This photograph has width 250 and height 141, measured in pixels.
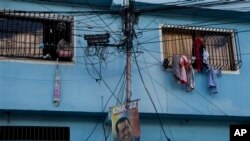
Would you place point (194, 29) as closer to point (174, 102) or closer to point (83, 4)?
point (174, 102)

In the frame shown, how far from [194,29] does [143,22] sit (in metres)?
A: 1.30

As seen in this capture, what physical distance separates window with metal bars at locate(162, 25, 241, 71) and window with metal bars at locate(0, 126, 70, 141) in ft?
9.46

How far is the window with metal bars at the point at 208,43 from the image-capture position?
10.8 m

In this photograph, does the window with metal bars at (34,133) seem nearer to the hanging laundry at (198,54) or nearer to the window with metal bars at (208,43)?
the window with metal bars at (208,43)

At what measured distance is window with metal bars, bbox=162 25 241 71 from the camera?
10.8 metres

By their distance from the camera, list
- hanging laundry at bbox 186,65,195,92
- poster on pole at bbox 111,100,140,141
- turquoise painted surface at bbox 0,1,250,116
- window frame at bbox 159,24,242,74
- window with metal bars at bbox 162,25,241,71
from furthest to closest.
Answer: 1. window with metal bars at bbox 162,25,241,71
2. window frame at bbox 159,24,242,74
3. hanging laundry at bbox 186,65,195,92
4. turquoise painted surface at bbox 0,1,250,116
5. poster on pole at bbox 111,100,140,141

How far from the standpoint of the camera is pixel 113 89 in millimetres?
9906

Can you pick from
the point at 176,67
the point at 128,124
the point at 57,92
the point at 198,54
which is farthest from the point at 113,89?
the point at 198,54

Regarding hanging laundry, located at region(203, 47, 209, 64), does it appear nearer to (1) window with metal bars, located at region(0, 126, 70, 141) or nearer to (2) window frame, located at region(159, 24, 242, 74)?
(2) window frame, located at region(159, 24, 242, 74)

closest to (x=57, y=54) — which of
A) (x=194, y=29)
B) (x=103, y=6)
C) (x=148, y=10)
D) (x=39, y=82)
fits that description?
(x=39, y=82)

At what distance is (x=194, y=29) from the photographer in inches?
432

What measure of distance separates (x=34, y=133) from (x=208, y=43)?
15.0 ft

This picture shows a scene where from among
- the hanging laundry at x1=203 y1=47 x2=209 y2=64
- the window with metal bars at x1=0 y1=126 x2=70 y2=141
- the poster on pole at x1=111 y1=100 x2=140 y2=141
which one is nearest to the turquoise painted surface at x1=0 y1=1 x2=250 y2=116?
the hanging laundry at x1=203 y1=47 x2=209 y2=64

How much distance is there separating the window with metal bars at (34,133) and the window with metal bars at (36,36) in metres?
1.47
